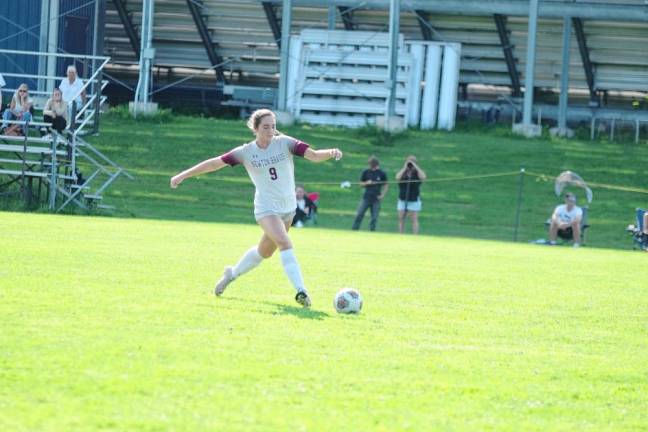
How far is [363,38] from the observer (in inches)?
1548

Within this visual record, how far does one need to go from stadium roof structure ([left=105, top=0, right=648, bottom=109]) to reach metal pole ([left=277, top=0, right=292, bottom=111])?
1.14 m

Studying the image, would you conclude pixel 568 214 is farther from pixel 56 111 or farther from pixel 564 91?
pixel 564 91

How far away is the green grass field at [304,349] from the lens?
7.06 metres

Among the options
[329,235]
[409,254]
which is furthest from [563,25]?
[409,254]

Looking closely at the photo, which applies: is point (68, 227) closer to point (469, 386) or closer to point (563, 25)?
point (469, 386)

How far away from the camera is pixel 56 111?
2794 cm

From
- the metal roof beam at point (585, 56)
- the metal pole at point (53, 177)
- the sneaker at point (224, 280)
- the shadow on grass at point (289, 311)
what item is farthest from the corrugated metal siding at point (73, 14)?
the shadow on grass at point (289, 311)

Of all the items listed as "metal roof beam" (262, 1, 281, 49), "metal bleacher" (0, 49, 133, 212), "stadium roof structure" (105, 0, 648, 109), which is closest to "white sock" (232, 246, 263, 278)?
"metal bleacher" (0, 49, 133, 212)

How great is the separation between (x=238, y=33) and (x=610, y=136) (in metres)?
11.4

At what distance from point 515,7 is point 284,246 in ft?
89.7

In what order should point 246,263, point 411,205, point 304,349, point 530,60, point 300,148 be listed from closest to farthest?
point 304,349
point 300,148
point 246,263
point 411,205
point 530,60

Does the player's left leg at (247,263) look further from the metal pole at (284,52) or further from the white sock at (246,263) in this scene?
the metal pole at (284,52)

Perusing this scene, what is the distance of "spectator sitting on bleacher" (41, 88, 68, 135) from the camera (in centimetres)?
2792

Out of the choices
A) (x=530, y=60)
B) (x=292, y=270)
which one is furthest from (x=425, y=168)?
(x=292, y=270)
